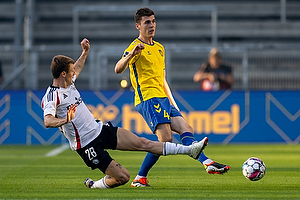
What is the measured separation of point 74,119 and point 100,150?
1.58 feet

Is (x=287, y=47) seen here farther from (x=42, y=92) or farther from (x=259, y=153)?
(x=42, y=92)

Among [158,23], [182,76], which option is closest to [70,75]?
[182,76]

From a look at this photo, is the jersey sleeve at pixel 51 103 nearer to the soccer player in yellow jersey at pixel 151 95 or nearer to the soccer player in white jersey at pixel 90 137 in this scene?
the soccer player in white jersey at pixel 90 137

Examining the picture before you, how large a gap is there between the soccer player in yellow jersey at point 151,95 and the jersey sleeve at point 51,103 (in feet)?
3.50

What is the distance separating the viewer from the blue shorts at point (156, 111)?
7.73 m

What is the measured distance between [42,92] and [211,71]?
181 inches

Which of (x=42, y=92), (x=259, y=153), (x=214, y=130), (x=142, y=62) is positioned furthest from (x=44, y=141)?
(x=142, y=62)

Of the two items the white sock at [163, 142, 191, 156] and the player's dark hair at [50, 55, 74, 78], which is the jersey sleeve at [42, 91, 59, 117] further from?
the white sock at [163, 142, 191, 156]

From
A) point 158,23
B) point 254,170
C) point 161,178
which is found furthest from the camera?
point 158,23

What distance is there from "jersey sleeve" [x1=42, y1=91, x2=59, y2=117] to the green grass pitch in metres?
0.94

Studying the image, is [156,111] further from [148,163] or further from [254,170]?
[254,170]

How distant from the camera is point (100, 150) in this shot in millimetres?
7215

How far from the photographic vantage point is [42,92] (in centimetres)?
1630

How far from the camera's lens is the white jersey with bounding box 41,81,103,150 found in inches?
280
